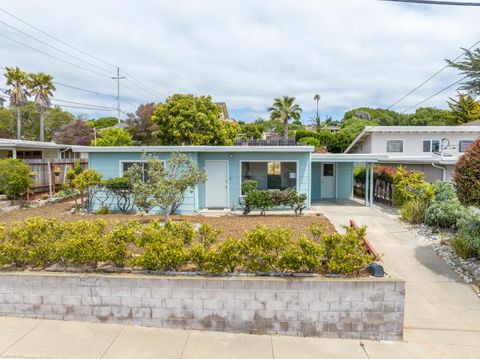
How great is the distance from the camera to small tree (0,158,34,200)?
12308mm

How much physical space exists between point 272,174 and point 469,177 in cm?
659

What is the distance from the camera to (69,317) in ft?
14.9

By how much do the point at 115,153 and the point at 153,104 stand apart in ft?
82.2

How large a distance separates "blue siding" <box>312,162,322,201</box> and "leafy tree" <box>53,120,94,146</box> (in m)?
30.5

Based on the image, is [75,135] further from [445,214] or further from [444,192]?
[445,214]

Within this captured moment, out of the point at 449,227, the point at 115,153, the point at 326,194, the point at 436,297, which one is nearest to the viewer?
the point at 436,297

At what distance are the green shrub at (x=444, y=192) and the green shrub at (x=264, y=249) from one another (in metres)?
8.35

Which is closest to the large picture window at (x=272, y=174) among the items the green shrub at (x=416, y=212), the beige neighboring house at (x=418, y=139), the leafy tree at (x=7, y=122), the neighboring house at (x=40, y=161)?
the green shrub at (x=416, y=212)

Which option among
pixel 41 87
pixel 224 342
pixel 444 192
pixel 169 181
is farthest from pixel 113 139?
pixel 224 342

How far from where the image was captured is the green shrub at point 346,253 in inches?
174

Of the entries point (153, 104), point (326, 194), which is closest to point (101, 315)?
point (326, 194)

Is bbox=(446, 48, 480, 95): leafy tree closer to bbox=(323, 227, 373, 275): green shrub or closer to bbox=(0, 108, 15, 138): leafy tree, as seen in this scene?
bbox=(323, 227, 373, 275): green shrub

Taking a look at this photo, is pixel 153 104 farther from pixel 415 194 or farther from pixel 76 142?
pixel 415 194

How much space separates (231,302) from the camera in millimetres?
4348
